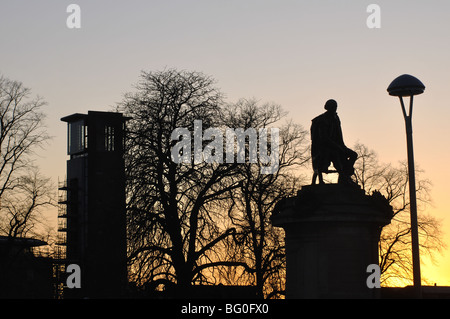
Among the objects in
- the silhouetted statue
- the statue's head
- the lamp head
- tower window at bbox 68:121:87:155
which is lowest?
the silhouetted statue

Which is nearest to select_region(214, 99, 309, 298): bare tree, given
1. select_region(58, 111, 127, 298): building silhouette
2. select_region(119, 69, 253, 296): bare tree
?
select_region(119, 69, 253, 296): bare tree

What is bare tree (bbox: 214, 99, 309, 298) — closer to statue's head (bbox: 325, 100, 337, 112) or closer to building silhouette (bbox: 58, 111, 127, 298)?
statue's head (bbox: 325, 100, 337, 112)

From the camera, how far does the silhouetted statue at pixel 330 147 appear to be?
28062mm

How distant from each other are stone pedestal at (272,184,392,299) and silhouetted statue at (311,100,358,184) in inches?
44.6

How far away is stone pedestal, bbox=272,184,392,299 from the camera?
2653 centimetres

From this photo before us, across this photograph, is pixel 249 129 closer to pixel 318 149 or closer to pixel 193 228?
pixel 193 228

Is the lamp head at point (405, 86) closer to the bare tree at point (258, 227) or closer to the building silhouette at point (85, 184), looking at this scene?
the bare tree at point (258, 227)

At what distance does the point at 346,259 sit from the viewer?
26688 millimetres

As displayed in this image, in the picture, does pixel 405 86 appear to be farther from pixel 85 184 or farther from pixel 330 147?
pixel 85 184

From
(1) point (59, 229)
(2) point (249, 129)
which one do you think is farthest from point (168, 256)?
(1) point (59, 229)

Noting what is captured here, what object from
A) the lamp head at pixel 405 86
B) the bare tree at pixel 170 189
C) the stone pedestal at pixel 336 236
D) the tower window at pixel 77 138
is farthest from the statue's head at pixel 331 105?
the tower window at pixel 77 138
